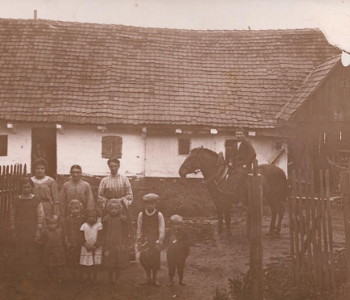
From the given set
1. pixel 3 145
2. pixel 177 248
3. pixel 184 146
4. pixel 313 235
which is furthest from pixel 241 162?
pixel 3 145

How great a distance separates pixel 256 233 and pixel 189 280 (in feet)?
6.17

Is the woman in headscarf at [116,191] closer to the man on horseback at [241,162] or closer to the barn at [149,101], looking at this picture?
the man on horseback at [241,162]

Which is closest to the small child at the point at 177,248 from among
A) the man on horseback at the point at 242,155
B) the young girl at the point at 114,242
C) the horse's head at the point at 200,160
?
the young girl at the point at 114,242

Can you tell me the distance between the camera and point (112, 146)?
47.5 feet

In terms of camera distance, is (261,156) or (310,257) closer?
(310,257)

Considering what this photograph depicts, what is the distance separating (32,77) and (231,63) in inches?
293

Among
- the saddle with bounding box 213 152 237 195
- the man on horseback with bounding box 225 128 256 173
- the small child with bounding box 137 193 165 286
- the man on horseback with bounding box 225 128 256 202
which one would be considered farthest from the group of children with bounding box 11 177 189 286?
the man on horseback with bounding box 225 128 256 173

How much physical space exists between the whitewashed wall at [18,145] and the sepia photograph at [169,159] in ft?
0.12

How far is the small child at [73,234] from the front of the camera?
22.8ft

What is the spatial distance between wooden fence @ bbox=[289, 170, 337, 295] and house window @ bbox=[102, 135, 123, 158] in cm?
897

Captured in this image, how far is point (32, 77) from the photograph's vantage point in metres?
15.4

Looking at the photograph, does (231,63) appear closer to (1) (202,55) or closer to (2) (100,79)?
(1) (202,55)

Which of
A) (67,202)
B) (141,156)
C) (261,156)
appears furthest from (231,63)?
(67,202)

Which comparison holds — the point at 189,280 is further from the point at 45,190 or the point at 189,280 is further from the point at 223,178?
the point at 223,178
